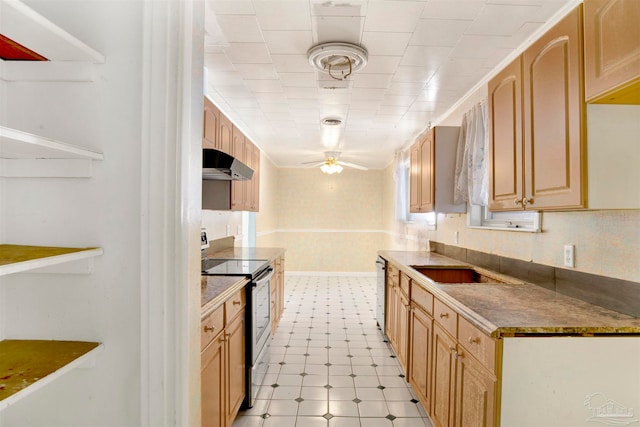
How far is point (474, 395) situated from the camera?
1.40 metres

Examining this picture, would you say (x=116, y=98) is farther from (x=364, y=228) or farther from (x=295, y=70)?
(x=364, y=228)

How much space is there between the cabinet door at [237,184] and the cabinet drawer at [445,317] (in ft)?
6.89

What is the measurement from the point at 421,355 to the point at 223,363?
1.29 meters

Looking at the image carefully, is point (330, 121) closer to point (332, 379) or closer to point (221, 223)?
point (221, 223)

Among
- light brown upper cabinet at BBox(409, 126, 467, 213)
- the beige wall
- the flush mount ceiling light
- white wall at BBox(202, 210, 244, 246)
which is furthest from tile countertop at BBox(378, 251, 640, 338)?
the beige wall

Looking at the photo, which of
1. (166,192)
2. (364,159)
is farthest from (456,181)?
(364,159)

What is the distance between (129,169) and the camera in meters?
0.89

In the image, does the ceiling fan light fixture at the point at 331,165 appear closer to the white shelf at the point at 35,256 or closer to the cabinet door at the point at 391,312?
the cabinet door at the point at 391,312

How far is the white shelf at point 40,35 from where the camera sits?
26.3 inches

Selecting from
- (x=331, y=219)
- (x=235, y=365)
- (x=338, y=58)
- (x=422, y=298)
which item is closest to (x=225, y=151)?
(x=338, y=58)

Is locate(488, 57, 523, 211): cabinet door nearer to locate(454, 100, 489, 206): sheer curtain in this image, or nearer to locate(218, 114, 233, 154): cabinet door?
locate(454, 100, 489, 206): sheer curtain

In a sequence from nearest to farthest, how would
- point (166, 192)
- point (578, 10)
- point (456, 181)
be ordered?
point (166, 192)
point (578, 10)
point (456, 181)

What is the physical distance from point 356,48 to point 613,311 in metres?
1.97

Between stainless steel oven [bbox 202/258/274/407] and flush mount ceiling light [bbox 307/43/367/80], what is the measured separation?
1585 millimetres
